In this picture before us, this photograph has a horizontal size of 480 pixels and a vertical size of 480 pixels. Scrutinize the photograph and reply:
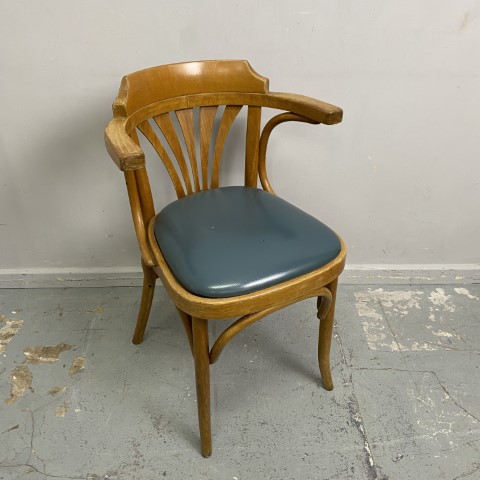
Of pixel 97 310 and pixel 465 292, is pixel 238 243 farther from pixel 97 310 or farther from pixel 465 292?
pixel 465 292

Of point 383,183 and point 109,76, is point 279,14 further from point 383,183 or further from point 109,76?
point 383,183

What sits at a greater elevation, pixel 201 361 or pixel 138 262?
pixel 201 361

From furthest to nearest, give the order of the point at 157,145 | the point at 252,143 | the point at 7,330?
the point at 7,330
the point at 252,143
the point at 157,145

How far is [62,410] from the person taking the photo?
4.25 feet

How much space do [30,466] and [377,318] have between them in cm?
128

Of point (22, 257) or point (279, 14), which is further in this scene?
point (22, 257)

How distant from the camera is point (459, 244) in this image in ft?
5.81

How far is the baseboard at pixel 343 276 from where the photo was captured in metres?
1.78

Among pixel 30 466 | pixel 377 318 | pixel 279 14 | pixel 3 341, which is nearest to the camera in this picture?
pixel 30 466

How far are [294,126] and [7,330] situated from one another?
1326 mm

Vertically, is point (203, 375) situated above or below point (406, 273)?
above

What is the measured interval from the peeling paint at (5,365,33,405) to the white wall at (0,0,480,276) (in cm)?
50

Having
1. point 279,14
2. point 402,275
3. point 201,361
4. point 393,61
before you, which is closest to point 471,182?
point 402,275

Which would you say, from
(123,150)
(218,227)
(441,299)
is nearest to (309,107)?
(218,227)
